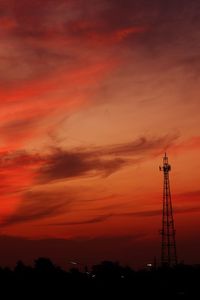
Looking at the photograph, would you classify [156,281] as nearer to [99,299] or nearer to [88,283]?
[88,283]

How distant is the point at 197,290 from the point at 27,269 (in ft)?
91.8

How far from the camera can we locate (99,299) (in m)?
60.9

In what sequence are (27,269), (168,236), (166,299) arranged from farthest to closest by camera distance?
(27,269), (168,236), (166,299)

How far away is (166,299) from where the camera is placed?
58.6 m

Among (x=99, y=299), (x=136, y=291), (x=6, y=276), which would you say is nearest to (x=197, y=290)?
(x=136, y=291)

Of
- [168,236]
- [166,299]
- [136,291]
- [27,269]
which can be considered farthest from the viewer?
[27,269]

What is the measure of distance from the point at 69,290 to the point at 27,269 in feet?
63.3

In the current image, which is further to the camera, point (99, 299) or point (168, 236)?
point (168, 236)

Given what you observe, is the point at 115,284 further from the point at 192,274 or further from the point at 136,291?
the point at 192,274

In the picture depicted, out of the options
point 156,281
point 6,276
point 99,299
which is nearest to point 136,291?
point 99,299

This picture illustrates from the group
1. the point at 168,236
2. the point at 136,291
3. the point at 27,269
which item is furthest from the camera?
the point at 27,269

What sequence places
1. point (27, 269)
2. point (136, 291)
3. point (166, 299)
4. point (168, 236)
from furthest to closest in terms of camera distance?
point (27, 269), point (168, 236), point (136, 291), point (166, 299)

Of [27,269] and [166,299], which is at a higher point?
[27,269]

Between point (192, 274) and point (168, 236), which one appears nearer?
point (168, 236)
